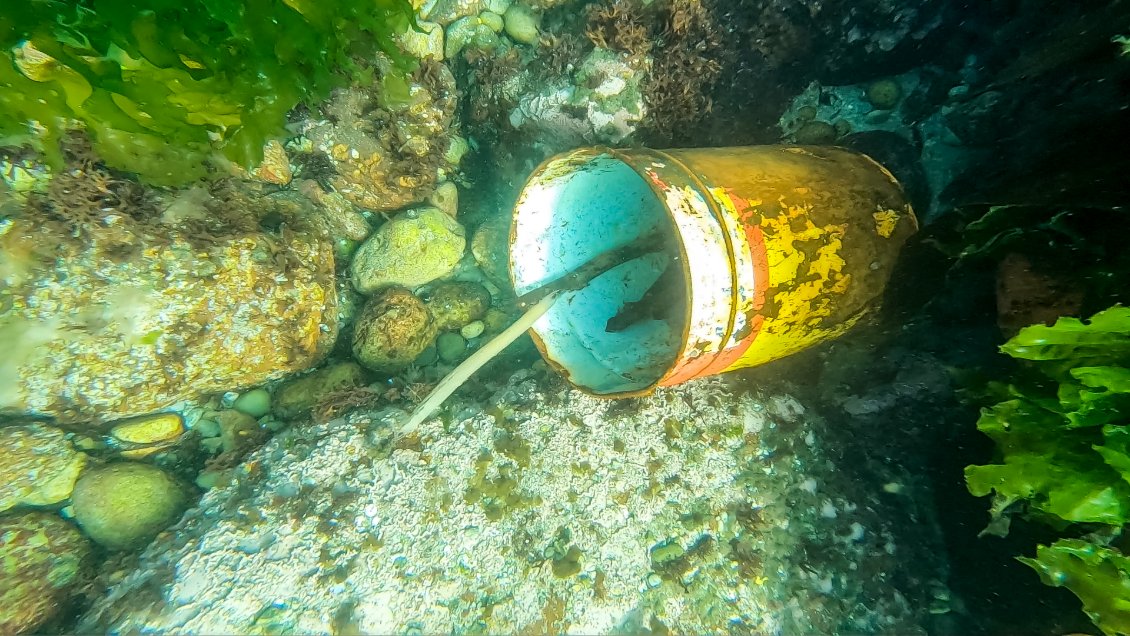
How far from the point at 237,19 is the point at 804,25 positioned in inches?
123

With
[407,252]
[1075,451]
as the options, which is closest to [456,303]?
[407,252]

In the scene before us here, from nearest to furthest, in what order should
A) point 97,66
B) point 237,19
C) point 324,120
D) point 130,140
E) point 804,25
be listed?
point 97,66, point 237,19, point 130,140, point 804,25, point 324,120

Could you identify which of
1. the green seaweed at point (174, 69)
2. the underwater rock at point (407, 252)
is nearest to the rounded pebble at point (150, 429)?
the underwater rock at point (407, 252)

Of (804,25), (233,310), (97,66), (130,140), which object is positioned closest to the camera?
(97,66)

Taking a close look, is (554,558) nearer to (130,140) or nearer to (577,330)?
(577,330)

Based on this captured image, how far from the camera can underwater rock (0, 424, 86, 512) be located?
312cm

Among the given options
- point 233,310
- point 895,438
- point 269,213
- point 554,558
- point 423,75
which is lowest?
point 554,558

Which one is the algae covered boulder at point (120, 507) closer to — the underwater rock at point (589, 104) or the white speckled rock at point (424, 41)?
the white speckled rock at point (424, 41)

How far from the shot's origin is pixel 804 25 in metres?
2.81

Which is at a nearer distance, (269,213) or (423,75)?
(269,213)

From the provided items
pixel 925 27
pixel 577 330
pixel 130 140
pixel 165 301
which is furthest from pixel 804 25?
pixel 165 301

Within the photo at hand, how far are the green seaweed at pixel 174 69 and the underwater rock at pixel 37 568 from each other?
7.98 feet

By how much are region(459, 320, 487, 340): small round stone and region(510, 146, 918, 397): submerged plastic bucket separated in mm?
1020

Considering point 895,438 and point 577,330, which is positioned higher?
point 577,330
